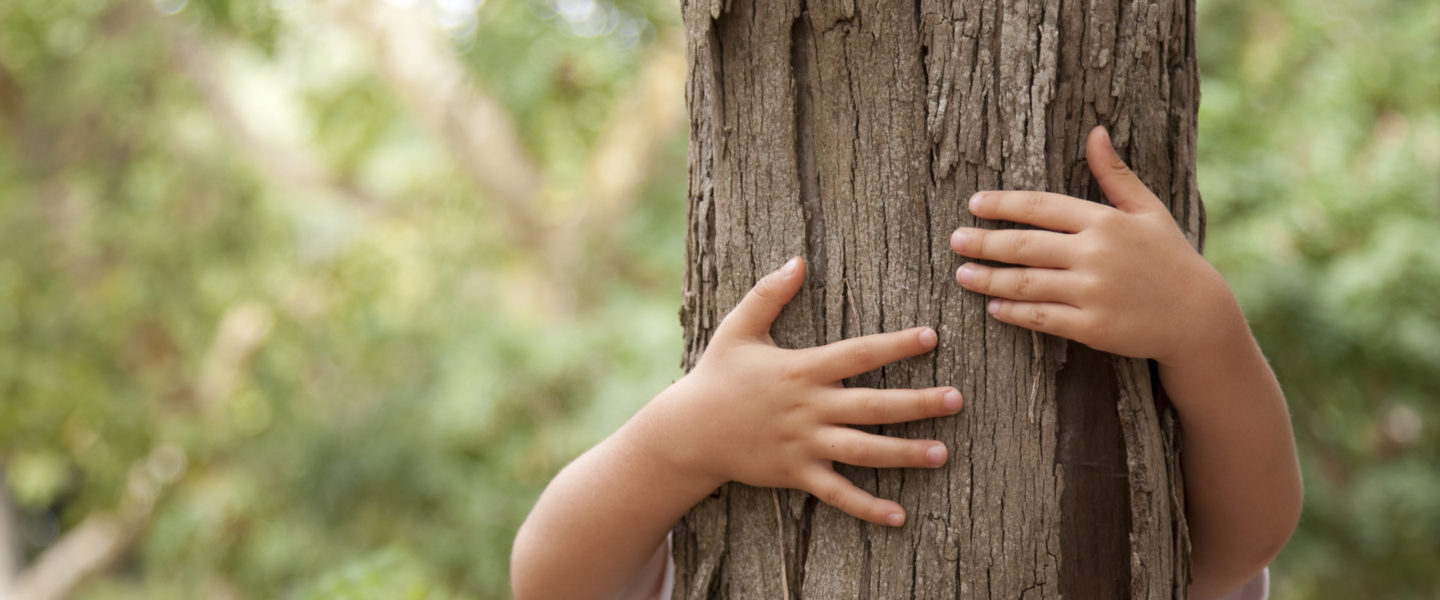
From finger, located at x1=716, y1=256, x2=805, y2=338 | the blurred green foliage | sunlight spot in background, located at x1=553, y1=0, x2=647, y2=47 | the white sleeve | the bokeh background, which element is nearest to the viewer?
finger, located at x1=716, y1=256, x2=805, y2=338

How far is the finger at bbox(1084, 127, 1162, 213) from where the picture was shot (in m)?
0.95

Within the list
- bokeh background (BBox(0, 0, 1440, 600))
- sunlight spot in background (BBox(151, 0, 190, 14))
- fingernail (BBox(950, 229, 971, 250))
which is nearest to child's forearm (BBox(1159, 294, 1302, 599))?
fingernail (BBox(950, 229, 971, 250))

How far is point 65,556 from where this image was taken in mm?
8016

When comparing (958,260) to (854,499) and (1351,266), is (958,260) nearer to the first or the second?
(854,499)

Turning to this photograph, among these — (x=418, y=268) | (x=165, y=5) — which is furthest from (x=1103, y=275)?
(x=165, y=5)

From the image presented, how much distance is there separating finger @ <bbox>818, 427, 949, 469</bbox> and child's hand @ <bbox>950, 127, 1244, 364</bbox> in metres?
0.15

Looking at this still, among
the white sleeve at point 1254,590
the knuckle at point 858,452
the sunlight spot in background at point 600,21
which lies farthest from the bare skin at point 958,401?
the sunlight spot in background at point 600,21

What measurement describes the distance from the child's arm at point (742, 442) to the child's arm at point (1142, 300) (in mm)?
108

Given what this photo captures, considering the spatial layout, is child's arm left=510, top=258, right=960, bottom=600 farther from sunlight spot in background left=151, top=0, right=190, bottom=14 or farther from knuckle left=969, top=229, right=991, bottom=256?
sunlight spot in background left=151, top=0, right=190, bottom=14

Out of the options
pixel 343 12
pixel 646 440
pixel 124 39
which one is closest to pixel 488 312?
pixel 343 12

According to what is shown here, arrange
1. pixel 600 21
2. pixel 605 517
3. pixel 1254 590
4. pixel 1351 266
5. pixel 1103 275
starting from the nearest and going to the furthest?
1. pixel 1103 275
2. pixel 605 517
3. pixel 1254 590
4. pixel 1351 266
5. pixel 600 21

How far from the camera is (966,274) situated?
0.96 metres

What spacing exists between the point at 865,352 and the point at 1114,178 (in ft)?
0.96

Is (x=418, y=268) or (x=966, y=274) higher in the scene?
(x=418, y=268)
